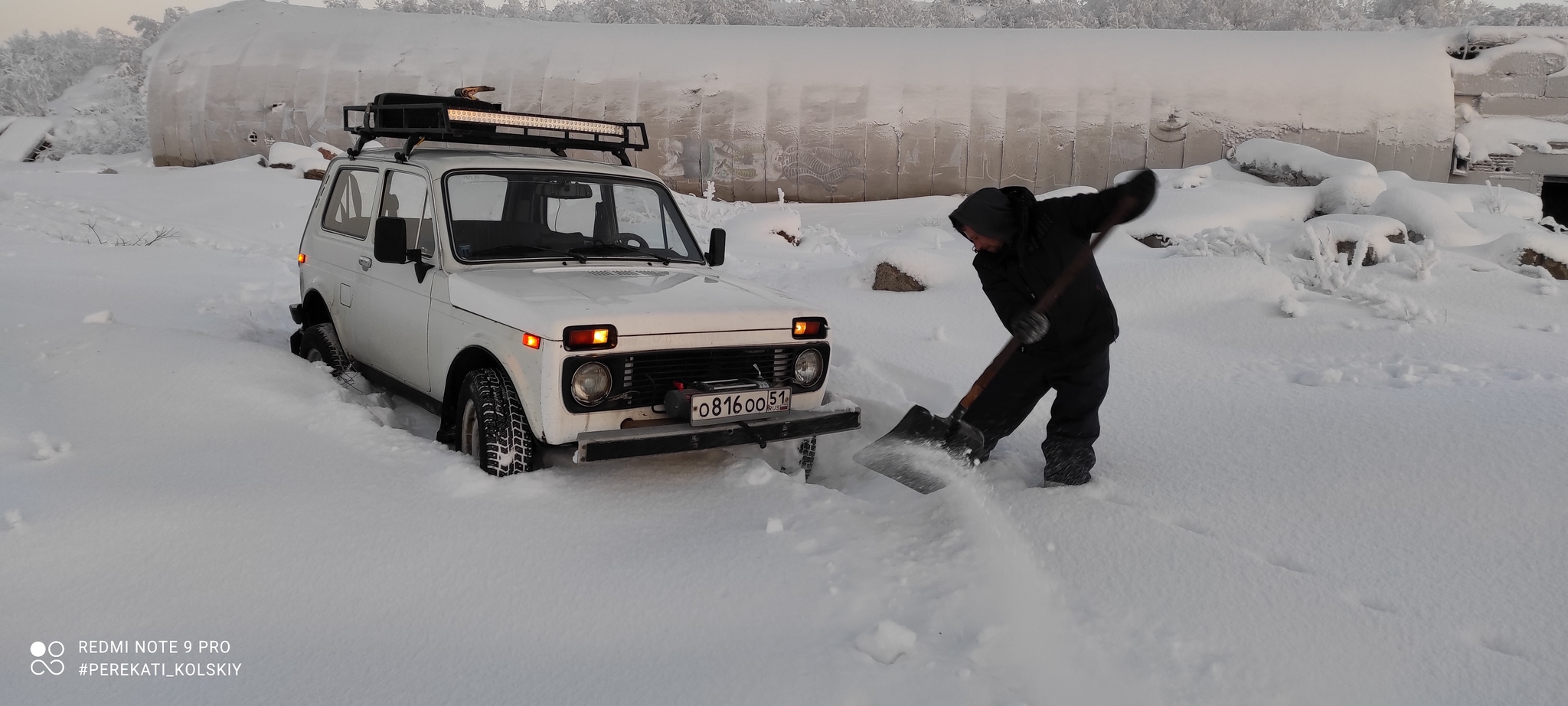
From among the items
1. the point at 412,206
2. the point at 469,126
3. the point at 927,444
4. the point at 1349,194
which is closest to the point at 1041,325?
the point at 927,444

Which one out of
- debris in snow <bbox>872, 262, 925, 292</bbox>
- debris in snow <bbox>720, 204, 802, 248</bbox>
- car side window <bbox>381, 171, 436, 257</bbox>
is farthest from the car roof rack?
debris in snow <bbox>720, 204, 802, 248</bbox>

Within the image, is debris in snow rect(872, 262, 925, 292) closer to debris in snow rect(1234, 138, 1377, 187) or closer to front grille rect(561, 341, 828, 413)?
front grille rect(561, 341, 828, 413)

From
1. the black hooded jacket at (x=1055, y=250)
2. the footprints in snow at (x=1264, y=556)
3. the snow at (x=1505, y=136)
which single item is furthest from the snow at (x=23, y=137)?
the snow at (x=1505, y=136)

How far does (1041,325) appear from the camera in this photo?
379 cm

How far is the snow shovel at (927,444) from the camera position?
13.4 feet

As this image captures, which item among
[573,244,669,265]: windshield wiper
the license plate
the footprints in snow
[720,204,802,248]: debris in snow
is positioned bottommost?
the footprints in snow

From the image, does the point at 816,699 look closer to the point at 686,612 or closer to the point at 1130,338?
the point at 686,612

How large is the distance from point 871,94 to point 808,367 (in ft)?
40.7

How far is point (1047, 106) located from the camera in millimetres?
15438

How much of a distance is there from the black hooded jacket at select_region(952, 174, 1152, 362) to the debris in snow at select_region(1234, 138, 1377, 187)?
10084 mm

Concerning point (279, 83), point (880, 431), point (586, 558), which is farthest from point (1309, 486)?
point (279, 83)

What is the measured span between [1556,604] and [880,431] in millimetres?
2970

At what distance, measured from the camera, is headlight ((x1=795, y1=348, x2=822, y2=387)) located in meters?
4.19

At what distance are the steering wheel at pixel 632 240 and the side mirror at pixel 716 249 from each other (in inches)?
13.6
